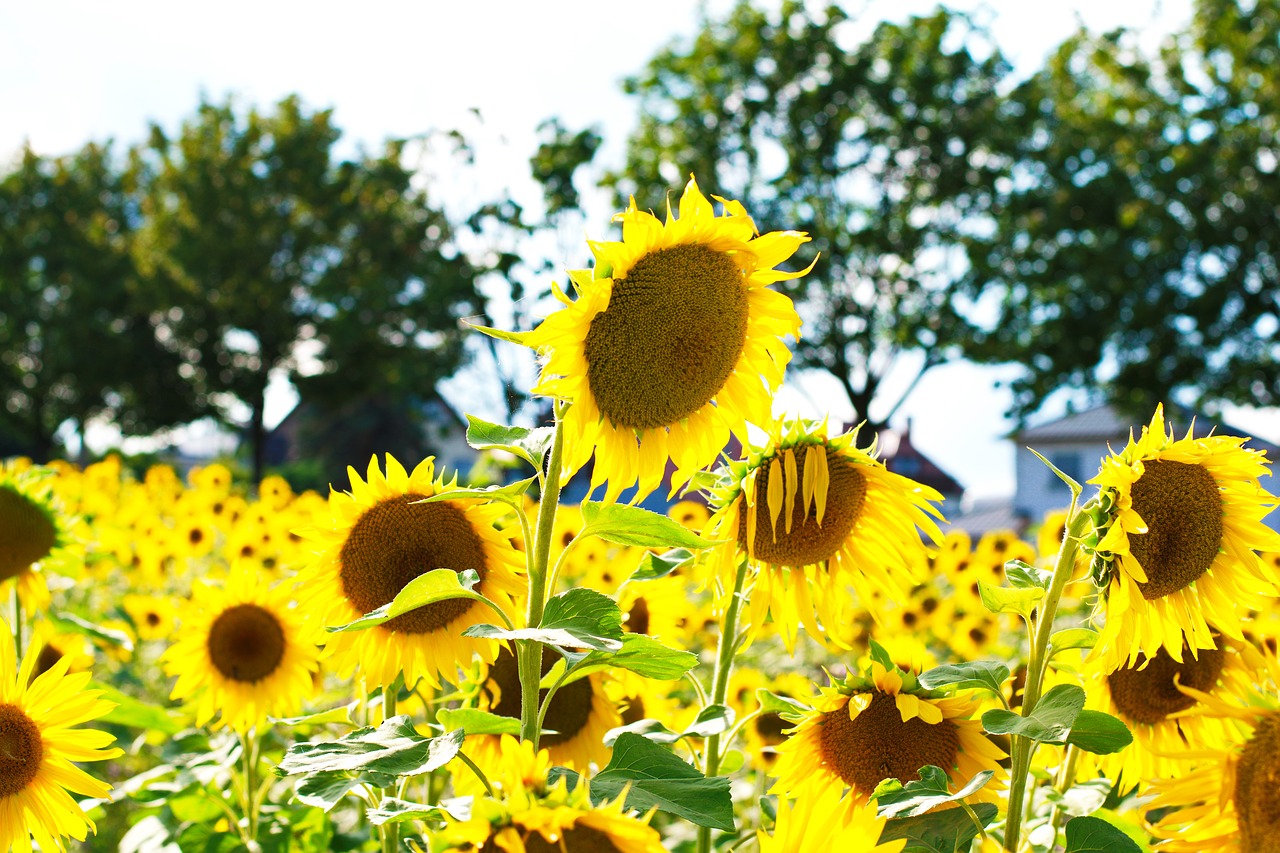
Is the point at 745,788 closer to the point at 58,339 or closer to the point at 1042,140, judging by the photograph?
the point at 1042,140

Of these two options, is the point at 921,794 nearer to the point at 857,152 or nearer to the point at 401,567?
the point at 401,567

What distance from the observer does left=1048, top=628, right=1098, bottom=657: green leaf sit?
1370 mm

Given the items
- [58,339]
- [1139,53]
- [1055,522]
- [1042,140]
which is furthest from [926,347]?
[58,339]

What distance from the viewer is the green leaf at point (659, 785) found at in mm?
1115

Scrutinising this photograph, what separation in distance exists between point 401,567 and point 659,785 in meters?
0.64

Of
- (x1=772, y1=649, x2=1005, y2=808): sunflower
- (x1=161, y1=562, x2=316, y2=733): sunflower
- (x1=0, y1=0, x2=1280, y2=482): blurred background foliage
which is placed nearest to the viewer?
(x1=772, y1=649, x2=1005, y2=808): sunflower

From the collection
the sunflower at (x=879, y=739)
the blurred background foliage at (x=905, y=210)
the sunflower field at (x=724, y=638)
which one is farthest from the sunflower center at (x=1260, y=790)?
the blurred background foliage at (x=905, y=210)

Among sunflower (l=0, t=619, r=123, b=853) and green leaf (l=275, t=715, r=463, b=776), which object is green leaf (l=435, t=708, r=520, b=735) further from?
sunflower (l=0, t=619, r=123, b=853)

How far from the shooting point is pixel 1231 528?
1.41 m

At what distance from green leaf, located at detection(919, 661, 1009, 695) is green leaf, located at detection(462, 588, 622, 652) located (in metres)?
0.40

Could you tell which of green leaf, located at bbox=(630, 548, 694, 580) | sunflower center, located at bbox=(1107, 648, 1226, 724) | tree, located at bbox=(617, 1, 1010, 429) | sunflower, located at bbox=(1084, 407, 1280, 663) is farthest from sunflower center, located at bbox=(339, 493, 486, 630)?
tree, located at bbox=(617, 1, 1010, 429)

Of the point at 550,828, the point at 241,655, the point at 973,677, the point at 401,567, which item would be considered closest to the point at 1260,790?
the point at 973,677

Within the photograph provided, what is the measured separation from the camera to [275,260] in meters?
28.1

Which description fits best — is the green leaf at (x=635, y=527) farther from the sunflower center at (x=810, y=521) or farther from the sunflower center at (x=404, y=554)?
the sunflower center at (x=404, y=554)
